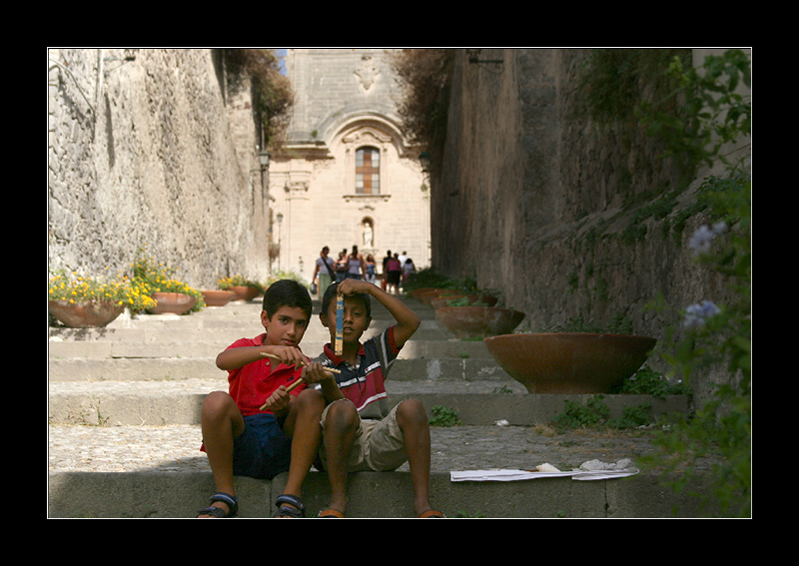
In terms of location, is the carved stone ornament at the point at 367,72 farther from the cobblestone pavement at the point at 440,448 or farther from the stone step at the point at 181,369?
the cobblestone pavement at the point at 440,448

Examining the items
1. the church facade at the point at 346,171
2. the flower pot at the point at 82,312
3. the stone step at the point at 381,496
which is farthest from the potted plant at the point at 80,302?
the church facade at the point at 346,171

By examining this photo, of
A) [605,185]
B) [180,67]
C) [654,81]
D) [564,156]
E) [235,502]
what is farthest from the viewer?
[180,67]

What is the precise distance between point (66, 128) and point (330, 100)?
27.0 metres

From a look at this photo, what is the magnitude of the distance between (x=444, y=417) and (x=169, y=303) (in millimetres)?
6416

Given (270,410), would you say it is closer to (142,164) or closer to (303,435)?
(303,435)

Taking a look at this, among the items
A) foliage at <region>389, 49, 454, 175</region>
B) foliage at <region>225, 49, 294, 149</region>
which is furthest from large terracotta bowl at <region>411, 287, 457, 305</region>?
foliage at <region>225, 49, 294, 149</region>

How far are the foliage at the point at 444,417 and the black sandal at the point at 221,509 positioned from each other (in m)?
1.86

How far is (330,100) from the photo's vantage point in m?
A: 34.2

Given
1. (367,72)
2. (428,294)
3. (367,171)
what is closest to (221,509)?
Result: (428,294)

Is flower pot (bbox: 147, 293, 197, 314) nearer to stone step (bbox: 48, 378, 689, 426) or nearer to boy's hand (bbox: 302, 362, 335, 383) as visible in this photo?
stone step (bbox: 48, 378, 689, 426)

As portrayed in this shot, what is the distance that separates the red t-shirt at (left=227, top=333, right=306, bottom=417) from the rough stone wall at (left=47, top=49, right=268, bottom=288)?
5.47 meters

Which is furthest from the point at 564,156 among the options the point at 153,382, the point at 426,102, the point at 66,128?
the point at 426,102

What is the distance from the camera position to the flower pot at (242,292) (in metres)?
14.5

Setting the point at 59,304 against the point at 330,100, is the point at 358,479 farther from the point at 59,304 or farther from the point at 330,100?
the point at 330,100
